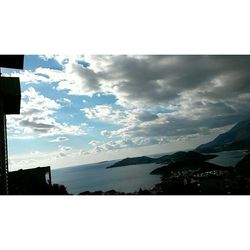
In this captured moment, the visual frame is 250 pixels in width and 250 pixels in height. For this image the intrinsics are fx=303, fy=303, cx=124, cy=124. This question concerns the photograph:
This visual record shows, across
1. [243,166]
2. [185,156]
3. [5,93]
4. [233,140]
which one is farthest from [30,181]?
[233,140]

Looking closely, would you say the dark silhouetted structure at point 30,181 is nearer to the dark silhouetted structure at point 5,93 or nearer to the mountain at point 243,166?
the dark silhouetted structure at point 5,93

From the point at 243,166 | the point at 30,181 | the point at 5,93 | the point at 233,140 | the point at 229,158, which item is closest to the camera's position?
the point at 5,93

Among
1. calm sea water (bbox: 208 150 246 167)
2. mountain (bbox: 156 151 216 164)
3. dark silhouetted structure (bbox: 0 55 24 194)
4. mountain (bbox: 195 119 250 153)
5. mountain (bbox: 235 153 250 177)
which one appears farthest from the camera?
mountain (bbox: 195 119 250 153)

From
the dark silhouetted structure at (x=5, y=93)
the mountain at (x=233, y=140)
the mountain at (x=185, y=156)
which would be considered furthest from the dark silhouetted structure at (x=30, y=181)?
the mountain at (x=233, y=140)

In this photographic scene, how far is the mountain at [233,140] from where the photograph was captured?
2089 cm

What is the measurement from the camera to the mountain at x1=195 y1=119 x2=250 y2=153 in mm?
20891

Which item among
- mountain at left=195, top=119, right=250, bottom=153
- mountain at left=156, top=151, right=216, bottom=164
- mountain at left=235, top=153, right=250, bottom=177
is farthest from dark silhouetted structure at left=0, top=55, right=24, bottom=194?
mountain at left=195, top=119, right=250, bottom=153

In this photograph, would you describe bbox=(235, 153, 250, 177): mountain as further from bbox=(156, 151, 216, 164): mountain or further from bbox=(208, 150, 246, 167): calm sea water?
bbox=(156, 151, 216, 164): mountain

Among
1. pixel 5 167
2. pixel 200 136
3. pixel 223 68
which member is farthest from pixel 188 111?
pixel 5 167

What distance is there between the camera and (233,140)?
22.0 meters

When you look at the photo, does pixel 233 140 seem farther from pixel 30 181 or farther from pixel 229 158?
pixel 30 181

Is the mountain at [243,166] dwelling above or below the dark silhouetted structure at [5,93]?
below
